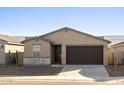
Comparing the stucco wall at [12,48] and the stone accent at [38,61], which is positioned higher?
the stucco wall at [12,48]

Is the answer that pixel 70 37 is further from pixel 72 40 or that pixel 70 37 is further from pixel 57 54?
pixel 57 54

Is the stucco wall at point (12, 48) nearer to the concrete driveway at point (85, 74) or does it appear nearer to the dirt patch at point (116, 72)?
the concrete driveway at point (85, 74)

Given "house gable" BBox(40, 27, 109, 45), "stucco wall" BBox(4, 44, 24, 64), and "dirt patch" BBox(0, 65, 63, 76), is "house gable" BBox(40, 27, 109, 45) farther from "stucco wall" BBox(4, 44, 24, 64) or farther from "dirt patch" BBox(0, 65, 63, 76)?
"stucco wall" BBox(4, 44, 24, 64)

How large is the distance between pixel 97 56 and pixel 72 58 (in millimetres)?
2974

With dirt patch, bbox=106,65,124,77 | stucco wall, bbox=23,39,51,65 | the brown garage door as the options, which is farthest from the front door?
dirt patch, bbox=106,65,124,77

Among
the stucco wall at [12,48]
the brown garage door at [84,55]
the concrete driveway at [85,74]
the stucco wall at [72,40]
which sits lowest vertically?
the concrete driveway at [85,74]

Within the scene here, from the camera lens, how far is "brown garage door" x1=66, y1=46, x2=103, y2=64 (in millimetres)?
31969

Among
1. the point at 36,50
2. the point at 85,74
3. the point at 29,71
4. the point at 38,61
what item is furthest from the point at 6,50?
the point at 85,74

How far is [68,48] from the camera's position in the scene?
3250 cm

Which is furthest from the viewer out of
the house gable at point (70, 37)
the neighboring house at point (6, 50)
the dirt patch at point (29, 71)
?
the neighboring house at point (6, 50)

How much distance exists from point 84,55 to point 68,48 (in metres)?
2.09

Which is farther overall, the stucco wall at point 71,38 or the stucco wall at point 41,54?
the stucco wall at point 71,38

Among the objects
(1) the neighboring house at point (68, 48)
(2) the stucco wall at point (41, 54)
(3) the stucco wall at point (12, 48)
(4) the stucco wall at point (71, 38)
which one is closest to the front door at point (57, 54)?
(1) the neighboring house at point (68, 48)

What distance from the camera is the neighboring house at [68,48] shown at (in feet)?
104
